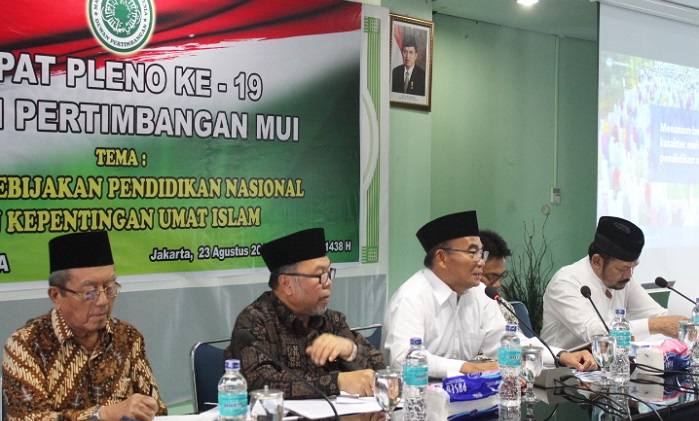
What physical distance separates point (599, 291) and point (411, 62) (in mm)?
1963

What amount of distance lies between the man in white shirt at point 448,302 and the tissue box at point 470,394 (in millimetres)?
750

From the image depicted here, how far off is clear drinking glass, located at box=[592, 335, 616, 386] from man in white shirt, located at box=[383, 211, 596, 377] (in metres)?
0.15

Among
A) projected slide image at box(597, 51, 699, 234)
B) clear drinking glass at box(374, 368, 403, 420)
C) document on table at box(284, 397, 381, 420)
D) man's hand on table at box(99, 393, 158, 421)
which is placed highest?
projected slide image at box(597, 51, 699, 234)

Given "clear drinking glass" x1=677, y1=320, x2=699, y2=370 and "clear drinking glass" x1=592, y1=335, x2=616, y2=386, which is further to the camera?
"clear drinking glass" x1=677, y1=320, x2=699, y2=370

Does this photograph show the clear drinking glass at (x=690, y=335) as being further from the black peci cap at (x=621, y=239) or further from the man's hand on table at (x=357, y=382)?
the man's hand on table at (x=357, y=382)

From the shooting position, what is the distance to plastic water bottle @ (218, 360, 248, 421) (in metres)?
1.80

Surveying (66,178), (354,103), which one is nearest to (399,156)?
(354,103)

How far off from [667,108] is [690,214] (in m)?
0.89

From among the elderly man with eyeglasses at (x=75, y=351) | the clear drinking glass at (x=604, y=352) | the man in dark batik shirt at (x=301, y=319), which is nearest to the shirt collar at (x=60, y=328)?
the elderly man with eyeglasses at (x=75, y=351)

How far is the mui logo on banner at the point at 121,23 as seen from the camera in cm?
352

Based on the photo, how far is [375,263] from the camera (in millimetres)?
4637

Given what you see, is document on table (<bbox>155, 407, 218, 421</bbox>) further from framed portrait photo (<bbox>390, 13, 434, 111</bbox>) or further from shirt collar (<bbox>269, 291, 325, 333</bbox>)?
framed portrait photo (<bbox>390, 13, 434, 111</bbox>)

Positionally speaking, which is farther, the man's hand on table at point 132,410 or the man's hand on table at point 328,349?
the man's hand on table at point 328,349

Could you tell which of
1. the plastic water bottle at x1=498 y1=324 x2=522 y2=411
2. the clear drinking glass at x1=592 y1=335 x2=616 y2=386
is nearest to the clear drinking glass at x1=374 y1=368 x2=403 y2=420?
the plastic water bottle at x1=498 y1=324 x2=522 y2=411
